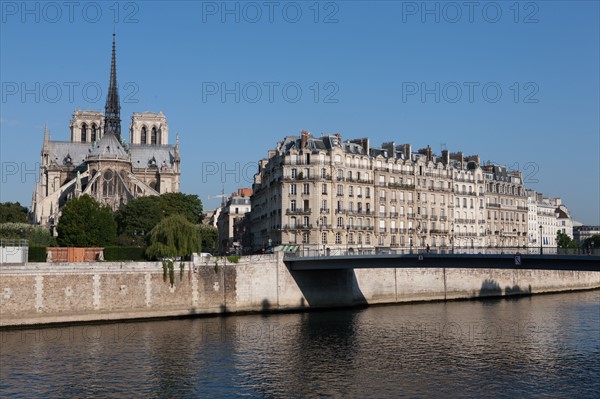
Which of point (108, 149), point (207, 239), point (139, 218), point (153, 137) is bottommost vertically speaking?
point (207, 239)

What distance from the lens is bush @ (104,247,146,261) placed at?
58.7 meters

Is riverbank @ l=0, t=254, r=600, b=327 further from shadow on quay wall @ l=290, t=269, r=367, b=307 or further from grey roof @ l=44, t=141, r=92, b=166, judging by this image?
grey roof @ l=44, t=141, r=92, b=166

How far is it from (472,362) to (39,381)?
21.6m

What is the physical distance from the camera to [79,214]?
75.3 metres

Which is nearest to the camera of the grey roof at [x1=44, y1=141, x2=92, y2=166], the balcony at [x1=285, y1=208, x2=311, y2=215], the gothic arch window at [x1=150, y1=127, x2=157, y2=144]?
the balcony at [x1=285, y1=208, x2=311, y2=215]

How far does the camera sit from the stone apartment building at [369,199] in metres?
77.8

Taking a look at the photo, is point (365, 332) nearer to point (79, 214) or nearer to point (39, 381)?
point (39, 381)

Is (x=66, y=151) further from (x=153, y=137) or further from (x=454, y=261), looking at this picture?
(x=454, y=261)

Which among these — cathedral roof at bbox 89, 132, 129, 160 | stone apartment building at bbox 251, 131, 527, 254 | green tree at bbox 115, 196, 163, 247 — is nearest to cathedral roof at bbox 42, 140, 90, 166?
cathedral roof at bbox 89, 132, 129, 160

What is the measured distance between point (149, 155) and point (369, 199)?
78.0 meters

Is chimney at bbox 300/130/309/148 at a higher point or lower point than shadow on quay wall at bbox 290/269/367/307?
higher

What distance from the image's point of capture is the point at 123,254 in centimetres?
5962

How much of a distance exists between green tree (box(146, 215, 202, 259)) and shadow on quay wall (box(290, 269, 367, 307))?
9.44 m

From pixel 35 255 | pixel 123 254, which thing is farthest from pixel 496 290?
pixel 35 255
